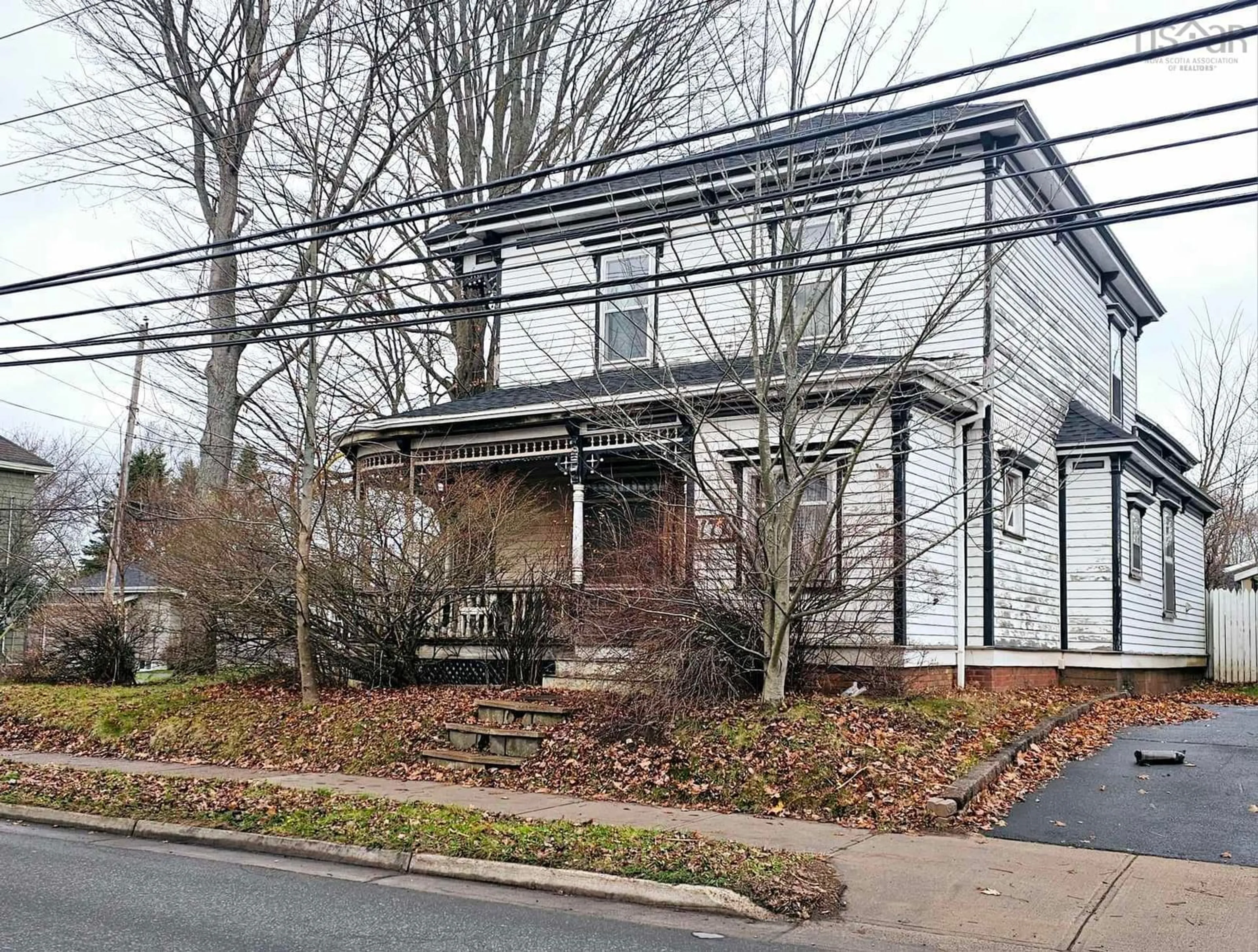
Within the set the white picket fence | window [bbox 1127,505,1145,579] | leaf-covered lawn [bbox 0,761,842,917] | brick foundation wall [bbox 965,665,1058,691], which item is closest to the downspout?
brick foundation wall [bbox 965,665,1058,691]

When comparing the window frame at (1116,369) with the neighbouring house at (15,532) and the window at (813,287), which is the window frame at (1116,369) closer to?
the window at (813,287)

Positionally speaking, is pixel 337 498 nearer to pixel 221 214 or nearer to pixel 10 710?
pixel 10 710

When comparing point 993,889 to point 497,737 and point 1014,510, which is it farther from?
point 1014,510

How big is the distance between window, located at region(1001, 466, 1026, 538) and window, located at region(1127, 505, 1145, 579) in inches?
100

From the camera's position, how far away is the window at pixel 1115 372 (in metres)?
23.0

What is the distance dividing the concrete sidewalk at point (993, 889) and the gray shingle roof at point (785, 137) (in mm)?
5594

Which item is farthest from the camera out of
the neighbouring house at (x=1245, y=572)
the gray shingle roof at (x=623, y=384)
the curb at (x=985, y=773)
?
the neighbouring house at (x=1245, y=572)

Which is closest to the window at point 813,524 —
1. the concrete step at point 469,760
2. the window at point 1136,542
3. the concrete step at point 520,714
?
the concrete step at point 520,714

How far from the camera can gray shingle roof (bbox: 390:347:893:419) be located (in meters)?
14.3

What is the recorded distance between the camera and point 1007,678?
54.7 feet

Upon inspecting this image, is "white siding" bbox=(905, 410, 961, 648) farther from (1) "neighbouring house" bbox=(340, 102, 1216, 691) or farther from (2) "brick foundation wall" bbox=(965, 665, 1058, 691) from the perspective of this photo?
(2) "brick foundation wall" bbox=(965, 665, 1058, 691)

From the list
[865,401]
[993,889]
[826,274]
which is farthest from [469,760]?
[826,274]

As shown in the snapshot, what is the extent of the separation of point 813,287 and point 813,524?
10.6 feet

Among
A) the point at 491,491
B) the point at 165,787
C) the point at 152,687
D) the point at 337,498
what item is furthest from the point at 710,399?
the point at 152,687
